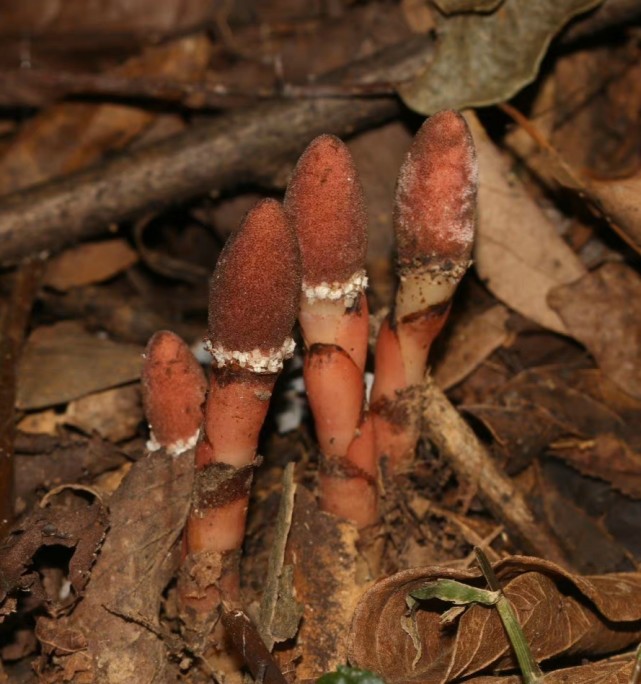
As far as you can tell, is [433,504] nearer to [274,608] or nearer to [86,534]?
[274,608]

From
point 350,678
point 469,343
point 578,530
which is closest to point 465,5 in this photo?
point 469,343

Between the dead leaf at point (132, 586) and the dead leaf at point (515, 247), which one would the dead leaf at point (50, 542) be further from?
the dead leaf at point (515, 247)

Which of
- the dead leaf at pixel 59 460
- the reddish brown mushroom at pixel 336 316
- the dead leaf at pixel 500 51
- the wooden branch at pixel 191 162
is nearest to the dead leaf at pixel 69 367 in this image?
the dead leaf at pixel 59 460

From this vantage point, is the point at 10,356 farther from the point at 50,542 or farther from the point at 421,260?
the point at 421,260

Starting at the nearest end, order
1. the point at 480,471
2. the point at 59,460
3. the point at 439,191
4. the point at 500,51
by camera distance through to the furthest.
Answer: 1. the point at 439,191
2. the point at 480,471
3. the point at 59,460
4. the point at 500,51

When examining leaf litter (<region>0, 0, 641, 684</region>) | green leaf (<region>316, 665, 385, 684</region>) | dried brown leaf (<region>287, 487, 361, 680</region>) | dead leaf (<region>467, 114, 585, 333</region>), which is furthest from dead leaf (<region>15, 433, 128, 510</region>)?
dead leaf (<region>467, 114, 585, 333</region>)

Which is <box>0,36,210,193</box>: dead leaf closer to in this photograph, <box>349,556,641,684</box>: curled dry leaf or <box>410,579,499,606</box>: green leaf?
<box>349,556,641,684</box>: curled dry leaf
